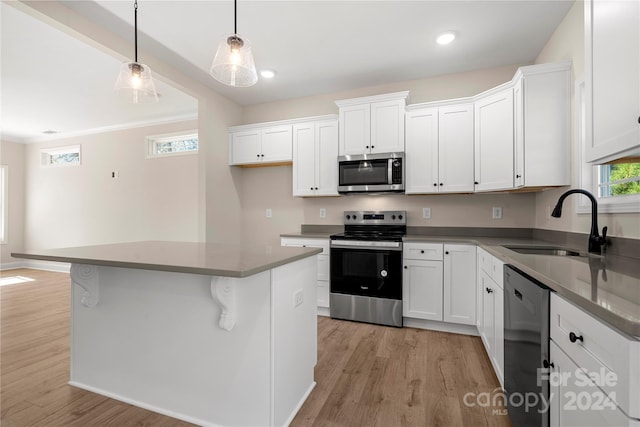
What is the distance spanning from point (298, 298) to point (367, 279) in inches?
58.3

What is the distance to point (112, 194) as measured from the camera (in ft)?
18.3

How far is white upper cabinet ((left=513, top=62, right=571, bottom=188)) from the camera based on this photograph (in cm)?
234

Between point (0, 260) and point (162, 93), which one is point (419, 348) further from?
point (0, 260)

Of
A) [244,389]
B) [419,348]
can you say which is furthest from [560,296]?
[419,348]

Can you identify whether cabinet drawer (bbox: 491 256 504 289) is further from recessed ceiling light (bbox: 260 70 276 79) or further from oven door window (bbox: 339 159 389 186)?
recessed ceiling light (bbox: 260 70 276 79)

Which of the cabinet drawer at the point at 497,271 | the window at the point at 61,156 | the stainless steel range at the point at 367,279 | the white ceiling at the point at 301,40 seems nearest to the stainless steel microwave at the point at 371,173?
the stainless steel range at the point at 367,279

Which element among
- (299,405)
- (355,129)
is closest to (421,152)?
(355,129)

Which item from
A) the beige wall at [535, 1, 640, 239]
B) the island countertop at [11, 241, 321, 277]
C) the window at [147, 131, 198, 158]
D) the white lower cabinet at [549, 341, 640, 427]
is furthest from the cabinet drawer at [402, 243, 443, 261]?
the window at [147, 131, 198, 158]

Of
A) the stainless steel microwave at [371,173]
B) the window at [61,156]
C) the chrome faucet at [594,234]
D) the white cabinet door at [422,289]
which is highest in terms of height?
the window at [61,156]

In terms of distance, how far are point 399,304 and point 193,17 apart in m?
3.17

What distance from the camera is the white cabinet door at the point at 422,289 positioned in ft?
9.42

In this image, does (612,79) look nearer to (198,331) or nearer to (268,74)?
(198,331)

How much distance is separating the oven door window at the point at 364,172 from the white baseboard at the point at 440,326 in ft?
4.93

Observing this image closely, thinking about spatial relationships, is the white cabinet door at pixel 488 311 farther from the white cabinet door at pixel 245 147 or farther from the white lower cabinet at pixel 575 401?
the white cabinet door at pixel 245 147
